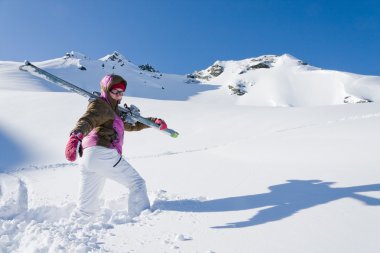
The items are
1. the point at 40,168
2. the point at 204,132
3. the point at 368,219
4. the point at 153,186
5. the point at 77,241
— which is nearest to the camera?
the point at 77,241

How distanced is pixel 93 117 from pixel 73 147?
1.76 ft

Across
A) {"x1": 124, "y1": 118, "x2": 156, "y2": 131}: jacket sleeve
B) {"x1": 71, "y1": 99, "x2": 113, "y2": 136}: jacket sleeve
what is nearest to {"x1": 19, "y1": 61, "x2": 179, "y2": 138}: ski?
{"x1": 124, "y1": 118, "x2": 156, "y2": 131}: jacket sleeve

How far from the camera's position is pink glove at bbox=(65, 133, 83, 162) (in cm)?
319

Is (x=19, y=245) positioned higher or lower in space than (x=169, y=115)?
lower

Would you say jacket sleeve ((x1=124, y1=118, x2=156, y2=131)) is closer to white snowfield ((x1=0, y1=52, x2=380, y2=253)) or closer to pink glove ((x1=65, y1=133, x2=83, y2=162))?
white snowfield ((x1=0, y1=52, x2=380, y2=253))

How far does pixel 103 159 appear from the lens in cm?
378

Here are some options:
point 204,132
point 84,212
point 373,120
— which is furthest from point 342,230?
point 204,132

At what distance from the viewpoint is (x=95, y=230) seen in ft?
9.39

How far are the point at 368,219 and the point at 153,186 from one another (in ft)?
8.30

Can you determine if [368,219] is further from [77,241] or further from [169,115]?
[169,115]

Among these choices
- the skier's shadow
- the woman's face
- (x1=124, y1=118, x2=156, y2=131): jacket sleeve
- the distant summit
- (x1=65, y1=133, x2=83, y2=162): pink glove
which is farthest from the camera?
the distant summit

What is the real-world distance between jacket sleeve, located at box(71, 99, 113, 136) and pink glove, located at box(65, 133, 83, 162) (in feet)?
0.30

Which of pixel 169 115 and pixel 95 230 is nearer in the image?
pixel 95 230

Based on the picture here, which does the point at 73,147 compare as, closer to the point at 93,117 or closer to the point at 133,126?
the point at 93,117
